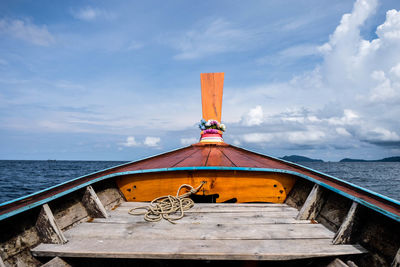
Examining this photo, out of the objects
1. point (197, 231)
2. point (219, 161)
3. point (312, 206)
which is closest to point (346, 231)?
point (312, 206)

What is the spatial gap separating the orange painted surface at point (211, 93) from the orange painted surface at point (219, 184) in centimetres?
370

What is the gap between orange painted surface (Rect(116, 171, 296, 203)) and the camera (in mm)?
3049

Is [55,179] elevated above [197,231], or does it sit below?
below

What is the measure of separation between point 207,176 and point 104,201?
1345 millimetres

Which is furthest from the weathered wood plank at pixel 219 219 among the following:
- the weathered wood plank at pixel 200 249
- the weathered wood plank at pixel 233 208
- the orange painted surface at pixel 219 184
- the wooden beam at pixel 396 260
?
the wooden beam at pixel 396 260

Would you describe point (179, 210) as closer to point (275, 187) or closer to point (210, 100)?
point (275, 187)

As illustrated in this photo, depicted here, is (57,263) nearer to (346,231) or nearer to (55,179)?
(346,231)

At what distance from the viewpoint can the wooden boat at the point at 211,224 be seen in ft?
5.30

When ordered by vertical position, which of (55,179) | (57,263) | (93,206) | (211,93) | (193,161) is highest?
(211,93)

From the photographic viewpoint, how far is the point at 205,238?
1861 mm

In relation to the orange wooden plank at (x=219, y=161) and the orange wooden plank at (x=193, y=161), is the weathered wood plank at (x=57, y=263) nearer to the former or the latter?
the orange wooden plank at (x=193, y=161)

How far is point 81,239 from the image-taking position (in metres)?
1.88

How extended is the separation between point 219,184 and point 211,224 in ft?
3.06

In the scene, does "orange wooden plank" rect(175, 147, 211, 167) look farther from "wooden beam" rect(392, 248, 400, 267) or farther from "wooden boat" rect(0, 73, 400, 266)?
"wooden beam" rect(392, 248, 400, 267)
